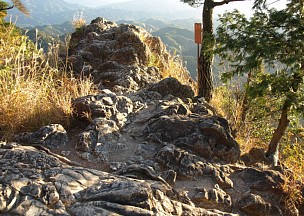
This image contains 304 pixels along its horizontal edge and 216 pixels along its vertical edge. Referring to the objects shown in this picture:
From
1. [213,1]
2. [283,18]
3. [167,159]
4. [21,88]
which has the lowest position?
[167,159]

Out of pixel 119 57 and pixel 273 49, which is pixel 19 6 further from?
pixel 119 57

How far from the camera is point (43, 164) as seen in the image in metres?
2.55

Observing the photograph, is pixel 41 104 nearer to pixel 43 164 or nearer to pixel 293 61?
pixel 43 164

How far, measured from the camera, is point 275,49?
330 cm

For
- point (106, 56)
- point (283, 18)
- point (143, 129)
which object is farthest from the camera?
point (106, 56)

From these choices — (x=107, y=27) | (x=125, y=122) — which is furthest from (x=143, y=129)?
(x=107, y=27)

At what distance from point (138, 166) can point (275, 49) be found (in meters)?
2.01

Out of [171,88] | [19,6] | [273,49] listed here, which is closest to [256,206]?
[273,49]

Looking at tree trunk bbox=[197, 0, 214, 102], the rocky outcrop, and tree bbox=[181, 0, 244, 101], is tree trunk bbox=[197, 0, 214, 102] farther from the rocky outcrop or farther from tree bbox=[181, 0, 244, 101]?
the rocky outcrop

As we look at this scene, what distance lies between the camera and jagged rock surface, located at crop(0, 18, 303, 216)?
2184mm

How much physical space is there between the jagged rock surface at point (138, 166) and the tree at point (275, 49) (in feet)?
2.65

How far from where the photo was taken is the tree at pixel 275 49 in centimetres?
336

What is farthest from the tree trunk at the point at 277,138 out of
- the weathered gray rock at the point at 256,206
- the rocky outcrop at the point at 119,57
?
the rocky outcrop at the point at 119,57

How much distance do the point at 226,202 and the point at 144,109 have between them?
1955mm
